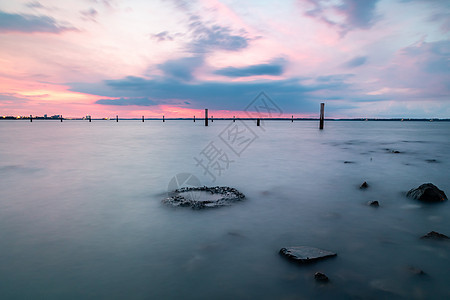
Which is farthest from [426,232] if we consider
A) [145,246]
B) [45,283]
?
[45,283]

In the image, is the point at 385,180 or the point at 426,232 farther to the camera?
the point at 385,180

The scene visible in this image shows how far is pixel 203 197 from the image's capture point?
7.27 meters

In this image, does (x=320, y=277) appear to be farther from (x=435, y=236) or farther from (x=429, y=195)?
(x=429, y=195)

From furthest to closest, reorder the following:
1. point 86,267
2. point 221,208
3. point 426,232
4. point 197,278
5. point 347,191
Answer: point 347,191 → point 221,208 → point 426,232 → point 86,267 → point 197,278

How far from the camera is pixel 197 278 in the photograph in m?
3.58

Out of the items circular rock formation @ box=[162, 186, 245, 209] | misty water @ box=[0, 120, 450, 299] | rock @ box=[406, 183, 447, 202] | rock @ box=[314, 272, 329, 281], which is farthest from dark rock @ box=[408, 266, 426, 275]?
rock @ box=[406, 183, 447, 202]

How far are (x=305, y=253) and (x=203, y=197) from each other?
12.1 feet

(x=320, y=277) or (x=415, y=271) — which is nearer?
(x=320, y=277)

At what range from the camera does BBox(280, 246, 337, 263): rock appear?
394cm

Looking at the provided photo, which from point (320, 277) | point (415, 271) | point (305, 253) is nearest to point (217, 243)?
point (305, 253)

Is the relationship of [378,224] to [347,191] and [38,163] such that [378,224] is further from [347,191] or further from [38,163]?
[38,163]

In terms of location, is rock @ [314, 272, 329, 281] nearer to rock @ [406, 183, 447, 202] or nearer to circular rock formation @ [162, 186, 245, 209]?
circular rock formation @ [162, 186, 245, 209]

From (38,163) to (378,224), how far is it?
1553 centimetres

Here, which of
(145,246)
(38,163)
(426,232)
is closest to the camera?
(145,246)
